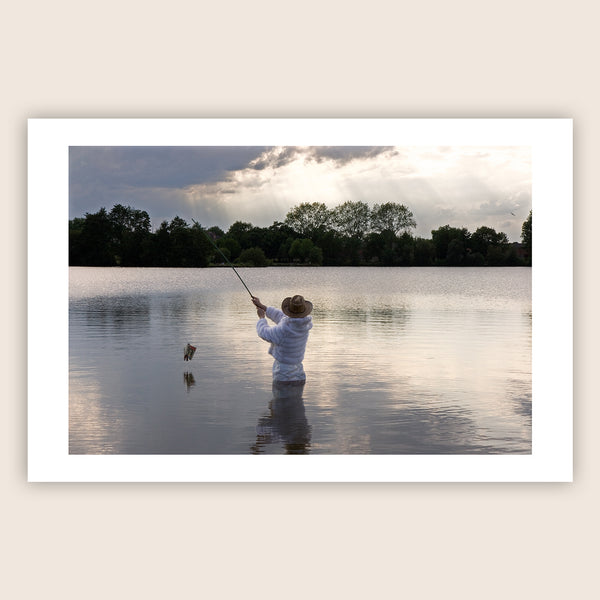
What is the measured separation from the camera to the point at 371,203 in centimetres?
1645

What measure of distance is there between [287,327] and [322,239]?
30.8 feet

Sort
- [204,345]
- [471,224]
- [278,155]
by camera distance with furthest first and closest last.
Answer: [471,224] < [204,345] < [278,155]

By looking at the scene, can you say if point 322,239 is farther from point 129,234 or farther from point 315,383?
point 315,383

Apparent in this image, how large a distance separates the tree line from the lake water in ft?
3.26

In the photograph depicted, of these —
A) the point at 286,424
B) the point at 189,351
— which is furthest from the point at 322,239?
the point at 286,424

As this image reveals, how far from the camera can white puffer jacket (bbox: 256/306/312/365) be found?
771 centimetres

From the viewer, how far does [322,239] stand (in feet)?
55.6

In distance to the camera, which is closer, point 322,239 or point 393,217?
point 393,217

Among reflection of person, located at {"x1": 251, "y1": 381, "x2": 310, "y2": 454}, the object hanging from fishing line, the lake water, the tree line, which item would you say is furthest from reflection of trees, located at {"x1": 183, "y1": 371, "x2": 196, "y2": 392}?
the tree line
